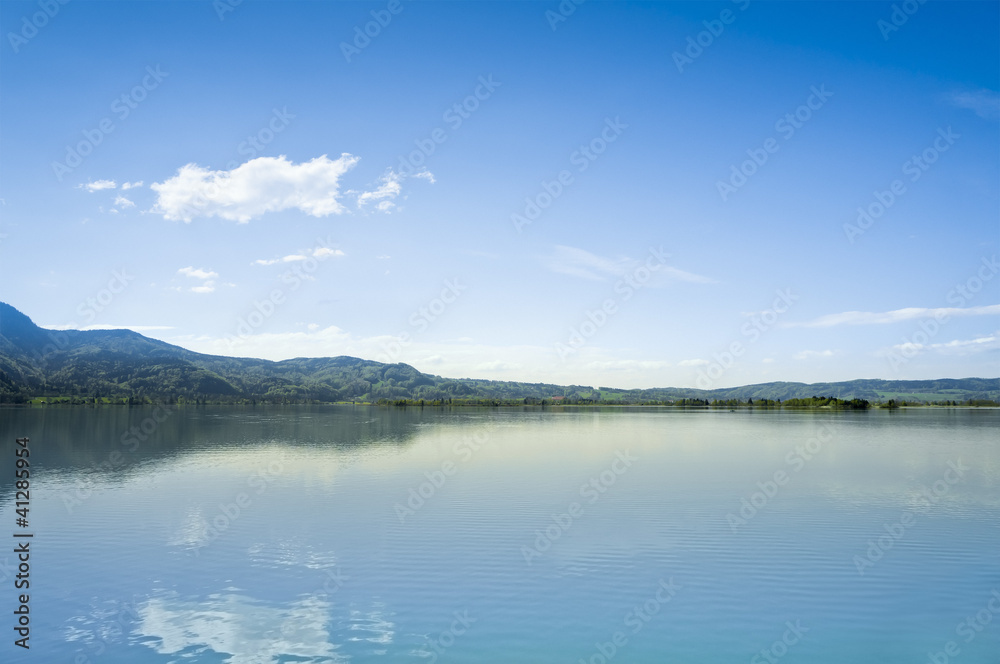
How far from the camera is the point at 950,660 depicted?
502 inches

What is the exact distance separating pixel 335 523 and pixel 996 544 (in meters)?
24.9

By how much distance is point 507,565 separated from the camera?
1833 centimetres

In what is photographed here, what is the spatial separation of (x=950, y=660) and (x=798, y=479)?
24.5 metres

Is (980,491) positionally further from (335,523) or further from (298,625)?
(298,625)

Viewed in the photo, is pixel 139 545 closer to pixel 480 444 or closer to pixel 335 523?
pixel 335 523

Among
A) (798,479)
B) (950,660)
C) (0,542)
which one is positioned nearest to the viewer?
(950,660)

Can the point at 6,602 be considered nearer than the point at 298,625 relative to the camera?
No

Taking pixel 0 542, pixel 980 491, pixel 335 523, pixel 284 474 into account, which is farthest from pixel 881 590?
pixel 284 474

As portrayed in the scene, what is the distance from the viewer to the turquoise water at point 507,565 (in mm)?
13172

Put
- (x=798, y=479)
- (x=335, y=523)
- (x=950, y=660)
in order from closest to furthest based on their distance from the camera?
(x=950, y=660)
(x=335, y=523)
(x=798, y=479)

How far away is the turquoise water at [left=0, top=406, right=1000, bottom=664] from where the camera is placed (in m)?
13.2

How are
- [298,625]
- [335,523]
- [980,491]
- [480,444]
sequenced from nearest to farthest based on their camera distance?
[298,625]
[335,523]
[980,491]
[480,444]

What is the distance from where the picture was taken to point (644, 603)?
15.4 meters

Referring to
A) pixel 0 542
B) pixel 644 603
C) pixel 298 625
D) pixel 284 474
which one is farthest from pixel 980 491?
pixel 0 542
